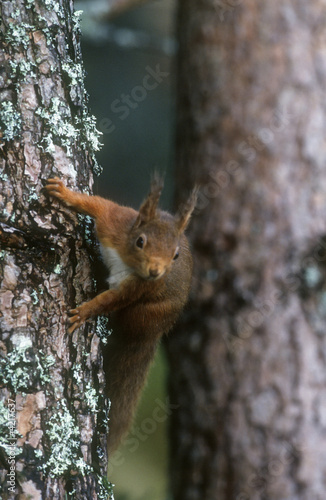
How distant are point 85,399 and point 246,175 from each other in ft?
7.09

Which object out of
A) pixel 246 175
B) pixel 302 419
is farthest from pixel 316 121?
pixel 302 419

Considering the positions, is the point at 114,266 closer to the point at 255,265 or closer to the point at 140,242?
the point at 140,242

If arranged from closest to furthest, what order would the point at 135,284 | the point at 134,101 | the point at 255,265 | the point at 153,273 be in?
the point at 153,273
the point at 135,284
the point at 255,265
the point at 134,101

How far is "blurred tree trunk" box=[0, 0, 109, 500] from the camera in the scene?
5.13 feet

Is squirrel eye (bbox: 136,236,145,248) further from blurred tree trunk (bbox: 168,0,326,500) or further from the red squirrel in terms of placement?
blurred tree trunk (bbox: 168,0,326,500)

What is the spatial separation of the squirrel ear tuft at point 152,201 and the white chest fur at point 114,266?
159 mm

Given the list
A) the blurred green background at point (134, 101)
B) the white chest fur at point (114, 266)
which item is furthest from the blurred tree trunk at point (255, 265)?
the white chest fur at point (114, 266)

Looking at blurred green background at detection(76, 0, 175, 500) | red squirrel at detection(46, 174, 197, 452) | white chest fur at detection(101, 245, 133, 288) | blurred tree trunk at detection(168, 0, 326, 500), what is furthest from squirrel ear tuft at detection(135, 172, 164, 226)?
blurred green background at detection(76, 0, 175, 500)

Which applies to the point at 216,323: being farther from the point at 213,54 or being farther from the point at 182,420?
the point at 213,54

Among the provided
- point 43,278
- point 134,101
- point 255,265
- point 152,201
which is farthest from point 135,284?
point 134,101

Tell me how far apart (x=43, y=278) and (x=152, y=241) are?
1.69ft

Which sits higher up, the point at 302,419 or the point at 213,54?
the point at 213,54

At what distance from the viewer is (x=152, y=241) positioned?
2.07m

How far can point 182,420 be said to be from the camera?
11.9ft
